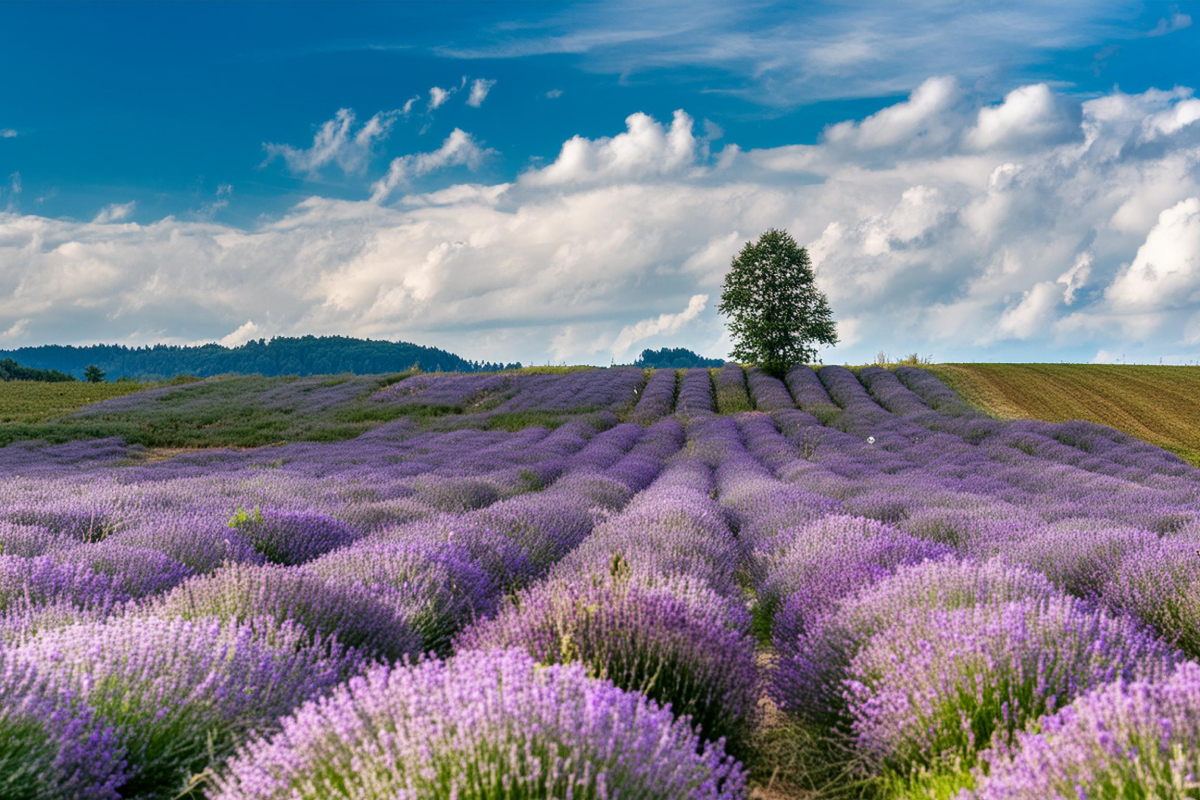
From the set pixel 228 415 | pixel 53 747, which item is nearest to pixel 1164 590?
pixel 53 747

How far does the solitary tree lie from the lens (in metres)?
32.1

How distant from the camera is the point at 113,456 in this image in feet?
52.1

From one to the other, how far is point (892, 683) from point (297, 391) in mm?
30586

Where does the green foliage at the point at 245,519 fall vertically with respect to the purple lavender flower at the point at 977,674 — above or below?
below

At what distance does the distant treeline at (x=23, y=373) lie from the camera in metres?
47.9

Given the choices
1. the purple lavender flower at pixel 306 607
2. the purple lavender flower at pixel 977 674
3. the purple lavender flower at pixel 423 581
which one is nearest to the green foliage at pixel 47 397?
the purple lavender flower at pixel 423 581

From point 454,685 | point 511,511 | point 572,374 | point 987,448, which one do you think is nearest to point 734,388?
point 572,374

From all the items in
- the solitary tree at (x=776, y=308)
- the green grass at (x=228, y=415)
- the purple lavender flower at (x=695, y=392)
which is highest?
the solitary tree at (x=776, y=308)

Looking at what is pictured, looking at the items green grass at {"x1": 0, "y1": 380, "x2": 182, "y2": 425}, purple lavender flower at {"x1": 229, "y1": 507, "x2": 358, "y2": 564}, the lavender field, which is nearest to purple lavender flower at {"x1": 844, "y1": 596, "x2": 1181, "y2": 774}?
the lavender field

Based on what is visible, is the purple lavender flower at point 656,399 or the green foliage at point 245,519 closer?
the green foliage at point 245,519

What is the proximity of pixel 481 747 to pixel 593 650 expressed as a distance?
38.6 inches

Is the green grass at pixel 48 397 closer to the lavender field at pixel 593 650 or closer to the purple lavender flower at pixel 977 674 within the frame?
the lavender field at pixel 593 650

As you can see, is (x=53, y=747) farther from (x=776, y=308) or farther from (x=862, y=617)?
(x=776, y=308)

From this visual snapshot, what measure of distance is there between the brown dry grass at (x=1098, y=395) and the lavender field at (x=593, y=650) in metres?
16.7
